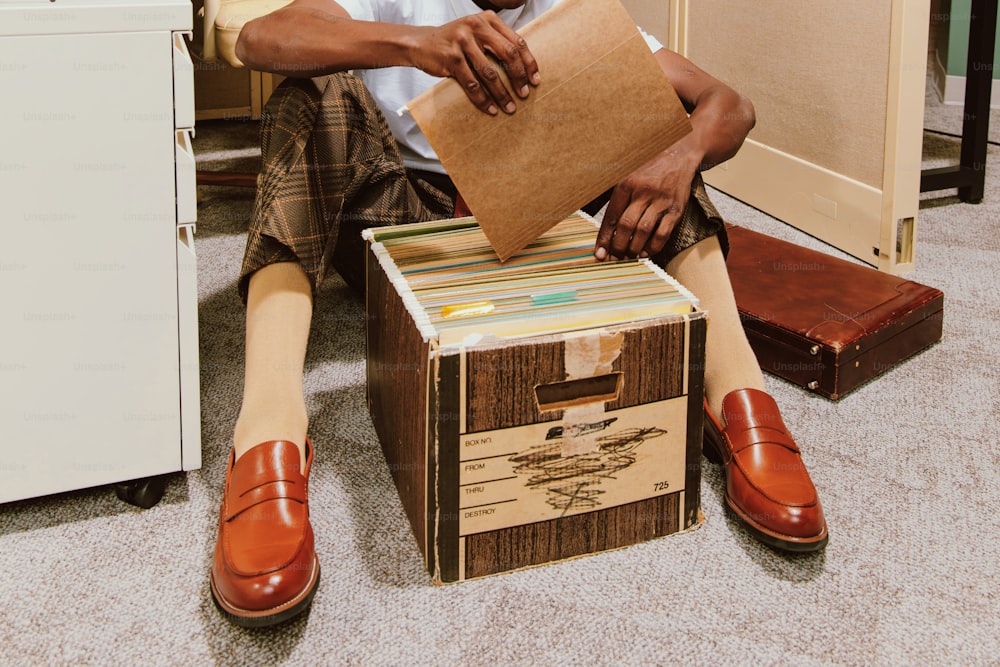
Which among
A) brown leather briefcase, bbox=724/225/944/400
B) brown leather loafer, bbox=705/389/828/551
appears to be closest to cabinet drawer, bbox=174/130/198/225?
brown leather loafer, bbox=705/389/828/551

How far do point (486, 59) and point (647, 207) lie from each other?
0.28 metres

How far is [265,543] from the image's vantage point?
899 mm

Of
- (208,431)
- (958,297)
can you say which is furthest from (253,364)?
(958,297)

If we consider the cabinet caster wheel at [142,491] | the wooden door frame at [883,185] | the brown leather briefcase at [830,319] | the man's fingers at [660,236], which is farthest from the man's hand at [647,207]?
the wooden door frame at [883,185]

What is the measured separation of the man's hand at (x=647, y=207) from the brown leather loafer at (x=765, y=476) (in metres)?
0.22

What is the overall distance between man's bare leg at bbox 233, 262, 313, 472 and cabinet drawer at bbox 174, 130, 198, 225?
17 centimetres

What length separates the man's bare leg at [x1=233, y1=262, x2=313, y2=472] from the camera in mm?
1036

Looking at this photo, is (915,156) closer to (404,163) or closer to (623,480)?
(404,163)

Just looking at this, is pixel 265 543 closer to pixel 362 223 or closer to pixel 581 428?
pixel 581 428

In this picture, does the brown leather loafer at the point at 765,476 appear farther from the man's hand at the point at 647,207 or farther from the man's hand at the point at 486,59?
the man's hand at the point at 486,59

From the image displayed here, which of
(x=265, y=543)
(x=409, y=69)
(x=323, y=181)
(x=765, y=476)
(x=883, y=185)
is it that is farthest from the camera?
(x=883, y=185)

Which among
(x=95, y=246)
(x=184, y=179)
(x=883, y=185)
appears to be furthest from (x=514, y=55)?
(x=883, y=185)

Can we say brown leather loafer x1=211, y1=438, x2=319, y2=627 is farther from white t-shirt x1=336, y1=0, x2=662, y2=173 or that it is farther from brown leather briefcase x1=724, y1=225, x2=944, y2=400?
brown leather briefcase x1=724, y1=225, x2=944, y2=400

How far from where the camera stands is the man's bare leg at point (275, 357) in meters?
1.04
